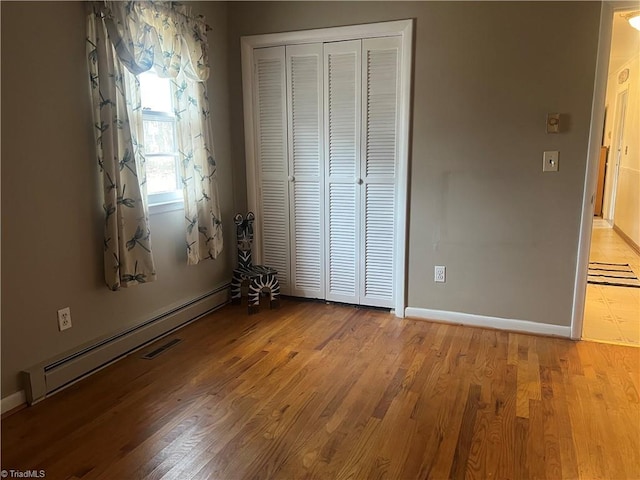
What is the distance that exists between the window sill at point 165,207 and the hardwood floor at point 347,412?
2.78ft

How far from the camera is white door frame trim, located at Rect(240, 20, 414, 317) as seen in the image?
129 inches

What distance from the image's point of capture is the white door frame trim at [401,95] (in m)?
3.28

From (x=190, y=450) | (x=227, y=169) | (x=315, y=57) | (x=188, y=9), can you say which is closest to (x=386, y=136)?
(x=315, y=57)

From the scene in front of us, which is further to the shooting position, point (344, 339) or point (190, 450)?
point (344, 339)

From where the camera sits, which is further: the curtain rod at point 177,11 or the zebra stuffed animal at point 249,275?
the zebra stuffed animal at point 249,275

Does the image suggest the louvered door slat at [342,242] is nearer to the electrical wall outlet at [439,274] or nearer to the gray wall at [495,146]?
the gray wall at [495,146]

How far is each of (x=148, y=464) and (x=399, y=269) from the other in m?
2.16

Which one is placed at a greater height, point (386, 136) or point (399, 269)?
point (386, 136)

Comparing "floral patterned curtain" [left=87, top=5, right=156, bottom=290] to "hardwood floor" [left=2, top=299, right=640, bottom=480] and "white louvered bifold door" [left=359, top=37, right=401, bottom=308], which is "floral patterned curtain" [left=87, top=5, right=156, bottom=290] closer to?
"hardwood floor" [left=2, top=299, right=640, bottom=480]

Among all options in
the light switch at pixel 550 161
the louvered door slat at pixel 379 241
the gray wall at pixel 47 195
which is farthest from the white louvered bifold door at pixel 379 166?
the gray wall at pixel 47 195

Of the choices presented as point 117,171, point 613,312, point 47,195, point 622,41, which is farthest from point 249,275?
point 622,41

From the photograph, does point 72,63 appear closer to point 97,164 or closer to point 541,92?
point 97,164

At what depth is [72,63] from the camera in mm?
2469

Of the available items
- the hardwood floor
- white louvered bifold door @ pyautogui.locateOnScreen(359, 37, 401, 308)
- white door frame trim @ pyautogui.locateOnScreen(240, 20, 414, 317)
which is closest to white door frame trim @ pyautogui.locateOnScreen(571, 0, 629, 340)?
the hardwood floor
